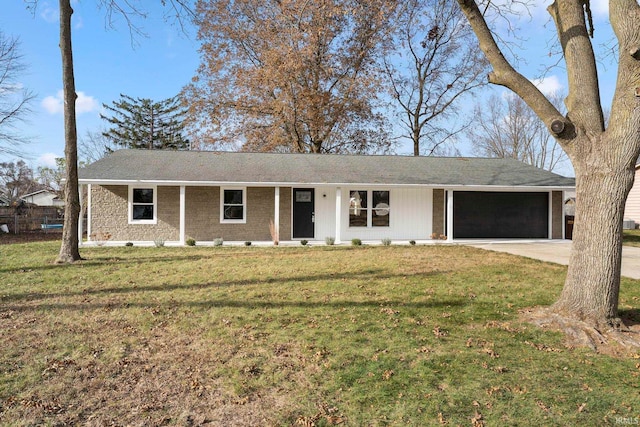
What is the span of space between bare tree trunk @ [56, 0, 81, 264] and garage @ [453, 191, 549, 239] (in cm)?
1374

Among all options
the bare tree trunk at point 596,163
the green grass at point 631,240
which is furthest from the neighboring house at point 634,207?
the bare tree trunk at point 596,163

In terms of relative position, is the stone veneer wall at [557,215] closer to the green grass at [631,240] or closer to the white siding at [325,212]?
the green grass at [631,240]

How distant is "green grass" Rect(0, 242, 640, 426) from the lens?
10.0ft

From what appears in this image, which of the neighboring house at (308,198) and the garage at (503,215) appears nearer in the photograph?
the neighboring house at (308,198)

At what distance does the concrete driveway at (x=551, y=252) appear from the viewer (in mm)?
9508

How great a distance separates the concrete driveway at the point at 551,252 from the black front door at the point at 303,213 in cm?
640

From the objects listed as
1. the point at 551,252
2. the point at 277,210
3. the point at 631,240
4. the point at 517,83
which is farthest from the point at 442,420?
the point at 631,240

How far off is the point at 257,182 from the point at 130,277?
6903mm

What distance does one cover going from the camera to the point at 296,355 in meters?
4.06

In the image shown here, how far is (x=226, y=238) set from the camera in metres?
15.1

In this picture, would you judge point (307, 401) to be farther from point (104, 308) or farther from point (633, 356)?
point (104, 308)

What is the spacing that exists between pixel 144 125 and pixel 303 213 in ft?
103

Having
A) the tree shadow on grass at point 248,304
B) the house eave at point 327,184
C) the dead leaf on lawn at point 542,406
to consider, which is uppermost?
the house eave at point 327,184

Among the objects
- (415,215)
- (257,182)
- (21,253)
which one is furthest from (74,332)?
(415,215)
